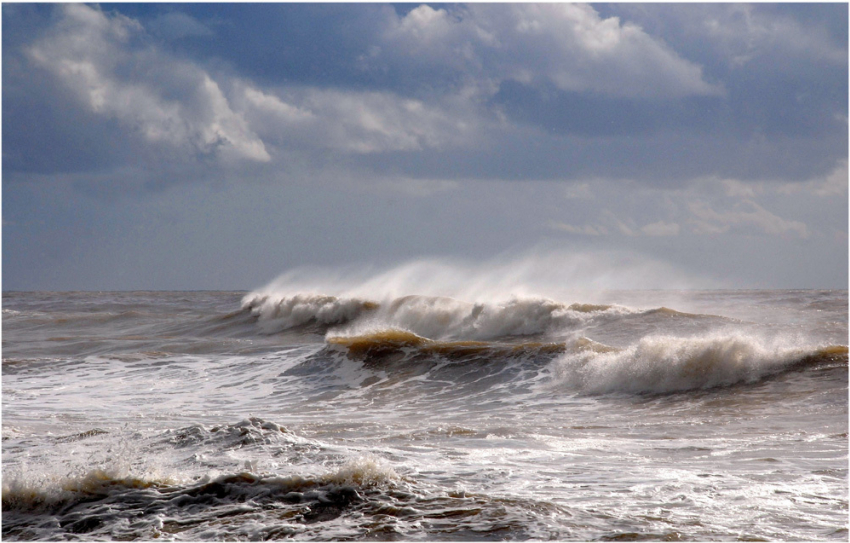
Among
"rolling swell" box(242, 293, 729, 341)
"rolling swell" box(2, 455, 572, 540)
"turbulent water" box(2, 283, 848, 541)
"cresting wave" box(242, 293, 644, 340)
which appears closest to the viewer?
"rolling swell" box(2, 455, 572, 540)

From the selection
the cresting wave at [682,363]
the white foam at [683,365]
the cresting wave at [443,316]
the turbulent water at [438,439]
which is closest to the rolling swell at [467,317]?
the cresting wave at [443,316]

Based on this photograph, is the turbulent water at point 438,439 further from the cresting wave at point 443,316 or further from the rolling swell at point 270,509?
the cresting wave at point 443,316

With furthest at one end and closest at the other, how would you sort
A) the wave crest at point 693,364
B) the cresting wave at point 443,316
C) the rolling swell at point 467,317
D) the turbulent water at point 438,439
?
the cresting wave at point 443,316 < the rolling swell at point 467,317 < the wave crest at point 693,364 < the turbulent water at point 438,439

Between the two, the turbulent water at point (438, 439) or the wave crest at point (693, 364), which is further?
the wave crest at point (693, 364)

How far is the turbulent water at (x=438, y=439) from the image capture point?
4.57 m

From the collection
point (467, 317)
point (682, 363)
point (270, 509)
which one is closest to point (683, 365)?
point (682, 363)

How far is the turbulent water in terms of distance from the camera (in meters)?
4.57

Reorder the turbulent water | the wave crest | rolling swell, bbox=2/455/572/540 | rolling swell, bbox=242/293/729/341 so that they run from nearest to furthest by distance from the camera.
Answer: rolling swell, bbox=2/455/572/540, the turbulent water, the wave crest, rolling swell, bbox=242/293/729/341

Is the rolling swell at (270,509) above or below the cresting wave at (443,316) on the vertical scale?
below

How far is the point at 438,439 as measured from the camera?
7320 mm

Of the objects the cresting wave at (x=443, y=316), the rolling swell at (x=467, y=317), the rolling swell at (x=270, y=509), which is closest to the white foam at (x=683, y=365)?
the rolling swell at (x=270, y=509)

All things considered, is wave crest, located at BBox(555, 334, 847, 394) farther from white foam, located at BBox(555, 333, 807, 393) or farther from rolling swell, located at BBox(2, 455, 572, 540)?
rolling swell, located at BBox(2, 455, 572, 540)

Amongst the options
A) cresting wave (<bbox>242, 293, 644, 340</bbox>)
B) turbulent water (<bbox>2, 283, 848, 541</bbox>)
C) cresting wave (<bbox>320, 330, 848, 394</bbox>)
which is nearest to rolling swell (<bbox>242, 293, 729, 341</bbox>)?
→ cresting wave (<bbox>242, 293, 644, 340</bbox>)

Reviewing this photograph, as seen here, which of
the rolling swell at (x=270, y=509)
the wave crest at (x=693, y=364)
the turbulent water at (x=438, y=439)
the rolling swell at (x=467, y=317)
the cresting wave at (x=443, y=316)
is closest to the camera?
the rolling swell at (x=270, y=509)
